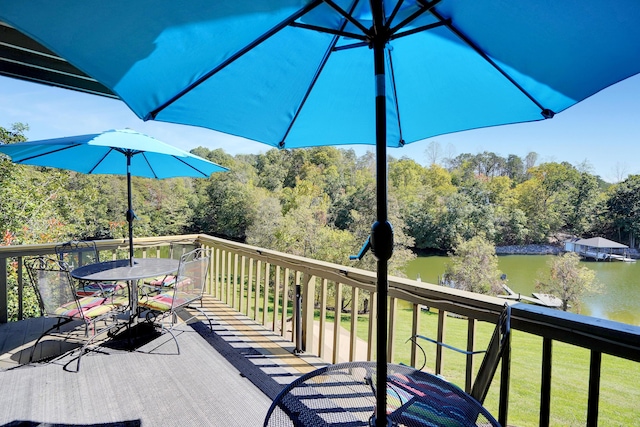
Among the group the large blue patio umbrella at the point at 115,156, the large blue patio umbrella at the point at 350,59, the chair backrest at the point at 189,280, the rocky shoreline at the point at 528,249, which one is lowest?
the rocky shoreline at the point at 528,249

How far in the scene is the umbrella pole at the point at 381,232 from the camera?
89cm

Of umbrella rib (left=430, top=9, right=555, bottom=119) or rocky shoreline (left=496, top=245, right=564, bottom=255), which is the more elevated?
umbrella rib (left=430, top=9, right=555, bottom=119)

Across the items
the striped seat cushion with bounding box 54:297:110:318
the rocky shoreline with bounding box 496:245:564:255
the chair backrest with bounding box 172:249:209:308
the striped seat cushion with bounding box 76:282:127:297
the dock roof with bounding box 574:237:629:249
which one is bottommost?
the rocky shoreline with bounding box 496:245:564:255

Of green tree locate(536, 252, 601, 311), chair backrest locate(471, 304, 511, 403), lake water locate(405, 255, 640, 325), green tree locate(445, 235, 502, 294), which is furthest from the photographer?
green tree locate(445, 235, 502, 294)

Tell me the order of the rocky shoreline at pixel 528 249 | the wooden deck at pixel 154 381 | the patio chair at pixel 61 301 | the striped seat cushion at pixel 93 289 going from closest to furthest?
1. the wooden deck at pixel 154 381
2. the patio chair at pixel 61 301
3. the striped seat cushion at pixel 93 289
4. the rocky shoreline at pixel 528 249

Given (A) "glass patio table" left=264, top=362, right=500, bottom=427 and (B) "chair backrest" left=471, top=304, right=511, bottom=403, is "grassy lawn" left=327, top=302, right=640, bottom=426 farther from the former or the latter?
(A) "glass patio table" left=264, top=362, right=500, bottom=427

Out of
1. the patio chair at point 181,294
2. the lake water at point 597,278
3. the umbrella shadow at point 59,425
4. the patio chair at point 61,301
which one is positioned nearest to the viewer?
the umbrella shadow at point 59,425

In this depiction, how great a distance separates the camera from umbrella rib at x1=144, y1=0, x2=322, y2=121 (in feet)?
3.40

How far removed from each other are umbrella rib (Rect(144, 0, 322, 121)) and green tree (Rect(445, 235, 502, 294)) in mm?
21635

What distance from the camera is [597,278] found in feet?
75.6

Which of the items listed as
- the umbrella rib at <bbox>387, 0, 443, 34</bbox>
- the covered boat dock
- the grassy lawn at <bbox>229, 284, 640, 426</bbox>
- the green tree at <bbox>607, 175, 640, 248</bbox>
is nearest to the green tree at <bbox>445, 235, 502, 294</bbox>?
the grassy lawn at <bbox>229, 284, 640, 426</bbox>

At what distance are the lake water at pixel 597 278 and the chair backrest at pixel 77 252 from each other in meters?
21.0

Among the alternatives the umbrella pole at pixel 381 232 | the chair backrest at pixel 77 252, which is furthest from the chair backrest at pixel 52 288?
the umbrella pole at pixel 381 232

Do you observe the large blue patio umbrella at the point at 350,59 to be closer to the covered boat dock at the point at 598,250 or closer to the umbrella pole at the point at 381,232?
the umbrella pole at the point at 381,232
